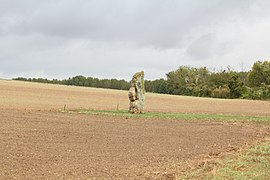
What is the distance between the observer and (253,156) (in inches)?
464

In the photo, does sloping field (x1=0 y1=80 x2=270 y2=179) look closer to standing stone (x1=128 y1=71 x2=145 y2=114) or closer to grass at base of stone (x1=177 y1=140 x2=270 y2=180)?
grass at base of stone (x1=177 y1=140 x2=270 y2=180)

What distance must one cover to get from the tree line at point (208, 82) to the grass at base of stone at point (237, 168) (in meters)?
63.9

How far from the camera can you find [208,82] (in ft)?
290

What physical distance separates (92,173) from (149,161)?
2.26 m

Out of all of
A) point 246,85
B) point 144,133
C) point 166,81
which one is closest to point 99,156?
point 144,133

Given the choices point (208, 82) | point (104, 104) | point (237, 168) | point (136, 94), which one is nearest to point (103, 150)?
point (237, 168)

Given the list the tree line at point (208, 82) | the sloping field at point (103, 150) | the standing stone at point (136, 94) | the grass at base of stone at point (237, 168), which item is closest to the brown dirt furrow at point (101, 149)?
the sloping field at point (103, 150)

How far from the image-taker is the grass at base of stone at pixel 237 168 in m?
9.10

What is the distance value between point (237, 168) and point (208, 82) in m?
79.6

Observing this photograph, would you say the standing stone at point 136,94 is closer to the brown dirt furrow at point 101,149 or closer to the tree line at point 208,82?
the brown dirt furrow at point 101,149

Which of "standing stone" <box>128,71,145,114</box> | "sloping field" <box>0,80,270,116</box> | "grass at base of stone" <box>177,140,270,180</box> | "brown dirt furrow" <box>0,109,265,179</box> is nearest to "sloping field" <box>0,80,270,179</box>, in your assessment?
"brown dirt furrow" <box>0,109,265,179</box>

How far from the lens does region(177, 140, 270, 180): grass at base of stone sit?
9.10m

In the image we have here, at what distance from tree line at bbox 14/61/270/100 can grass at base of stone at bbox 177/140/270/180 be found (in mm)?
63870

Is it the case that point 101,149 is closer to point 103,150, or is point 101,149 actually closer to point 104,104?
point 103,150
